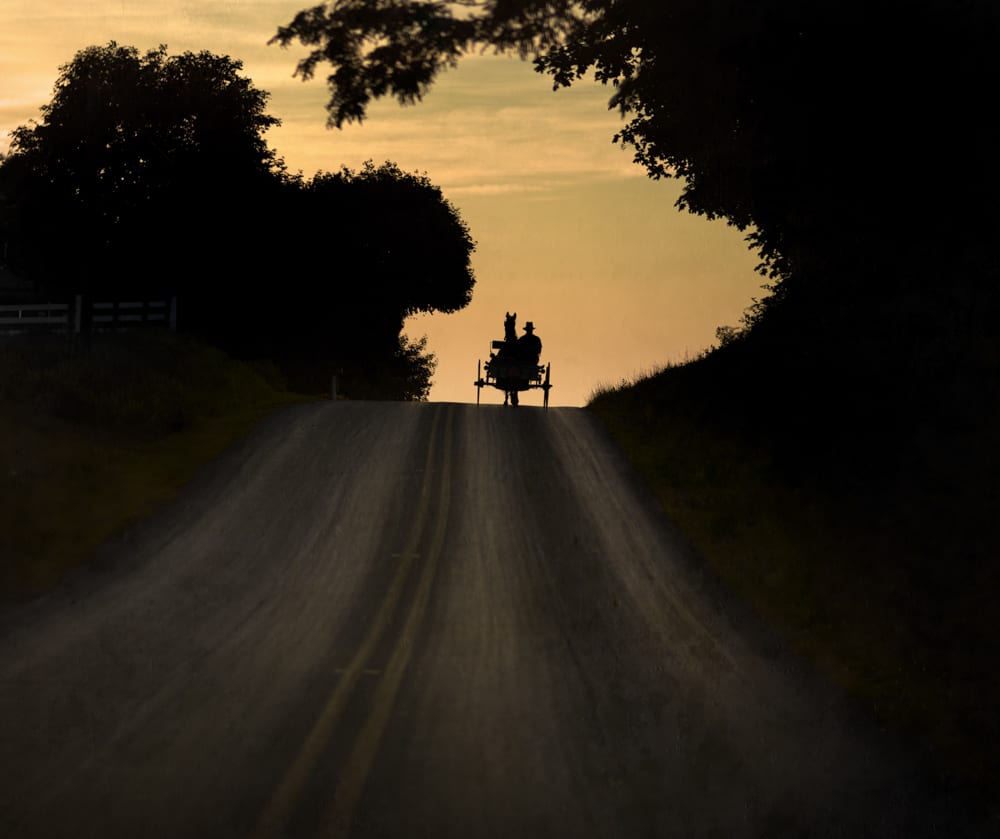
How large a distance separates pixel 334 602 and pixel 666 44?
10.1 meters

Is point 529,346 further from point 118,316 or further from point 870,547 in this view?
point 870,547

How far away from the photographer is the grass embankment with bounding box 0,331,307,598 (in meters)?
18.4

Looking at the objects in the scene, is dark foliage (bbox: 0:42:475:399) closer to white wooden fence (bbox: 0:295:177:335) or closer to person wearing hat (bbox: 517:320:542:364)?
white wooden fence (bbox: 0:295:177:335)

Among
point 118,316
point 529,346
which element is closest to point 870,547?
point 529,346

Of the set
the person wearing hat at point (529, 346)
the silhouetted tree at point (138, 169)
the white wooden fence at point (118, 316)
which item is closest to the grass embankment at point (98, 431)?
the white wooden fence at point (118, 316)

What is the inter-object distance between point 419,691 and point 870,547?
9.39 m

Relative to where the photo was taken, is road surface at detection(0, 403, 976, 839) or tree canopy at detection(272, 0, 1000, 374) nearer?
road surface at detection(0, 403, 976, 839)

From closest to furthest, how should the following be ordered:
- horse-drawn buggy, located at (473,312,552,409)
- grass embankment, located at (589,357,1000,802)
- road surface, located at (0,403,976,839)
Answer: road surface, located at (0,403,976,839)
grass embankment, located at (589,357,1000,802)
horse-drawn buggy, located at (473,312,552,409)

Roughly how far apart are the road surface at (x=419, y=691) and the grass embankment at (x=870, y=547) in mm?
683

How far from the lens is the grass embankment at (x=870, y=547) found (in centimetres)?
1208

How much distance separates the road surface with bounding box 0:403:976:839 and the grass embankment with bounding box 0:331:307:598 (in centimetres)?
105

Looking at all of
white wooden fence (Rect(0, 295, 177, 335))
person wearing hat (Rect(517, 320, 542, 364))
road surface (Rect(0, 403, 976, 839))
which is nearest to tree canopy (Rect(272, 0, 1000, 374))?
road surface (Rect(0, 403, 976, 839))

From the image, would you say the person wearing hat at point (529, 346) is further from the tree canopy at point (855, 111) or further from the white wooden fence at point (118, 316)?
the tree canopy at point (855, 111)

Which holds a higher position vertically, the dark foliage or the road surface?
the dark foliage
